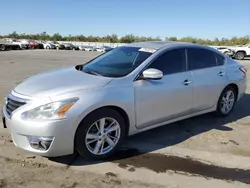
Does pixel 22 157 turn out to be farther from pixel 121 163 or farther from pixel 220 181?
pixel 220 181

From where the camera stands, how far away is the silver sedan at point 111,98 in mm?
3270

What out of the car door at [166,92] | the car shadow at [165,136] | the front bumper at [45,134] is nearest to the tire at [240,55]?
the car shadow at [165,136]

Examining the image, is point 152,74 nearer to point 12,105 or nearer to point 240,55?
point 12,105

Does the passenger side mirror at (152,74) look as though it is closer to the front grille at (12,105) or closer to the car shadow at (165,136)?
the car shadow at (165,136)

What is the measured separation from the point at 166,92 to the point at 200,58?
1264 millimetres

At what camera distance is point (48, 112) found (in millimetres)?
3242

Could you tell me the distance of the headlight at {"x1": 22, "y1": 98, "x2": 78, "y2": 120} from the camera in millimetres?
3225

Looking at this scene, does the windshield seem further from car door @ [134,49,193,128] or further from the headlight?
the headlight

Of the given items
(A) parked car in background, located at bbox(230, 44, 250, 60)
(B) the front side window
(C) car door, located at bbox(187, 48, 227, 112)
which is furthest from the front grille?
(A) parked car in background, located at bbox(230, 44, 250, 60)

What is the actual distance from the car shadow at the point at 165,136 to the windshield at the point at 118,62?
1108mm

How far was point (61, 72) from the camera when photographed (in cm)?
434

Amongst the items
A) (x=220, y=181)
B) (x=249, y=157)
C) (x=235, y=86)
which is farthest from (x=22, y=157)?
(x=235, y=86)

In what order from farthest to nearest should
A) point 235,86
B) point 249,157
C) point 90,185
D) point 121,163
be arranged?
point 235,86
point 249,157
point 121,163
point 90,185

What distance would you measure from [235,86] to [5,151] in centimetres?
450
